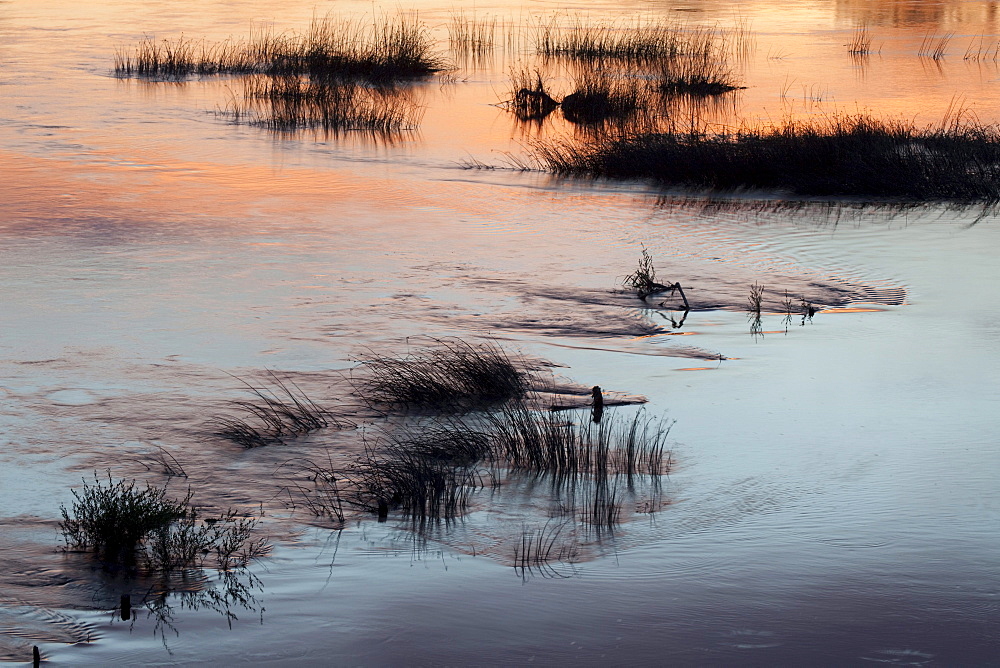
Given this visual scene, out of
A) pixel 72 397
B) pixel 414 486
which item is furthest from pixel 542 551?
pixel 72 397

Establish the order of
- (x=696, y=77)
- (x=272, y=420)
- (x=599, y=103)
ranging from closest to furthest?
(x=272, y=420) < (x=599, y=103) < (x=696, y=77)

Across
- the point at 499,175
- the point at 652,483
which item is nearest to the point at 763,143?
the point at 499,175

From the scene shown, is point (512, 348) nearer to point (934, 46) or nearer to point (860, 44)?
point (860, 44)

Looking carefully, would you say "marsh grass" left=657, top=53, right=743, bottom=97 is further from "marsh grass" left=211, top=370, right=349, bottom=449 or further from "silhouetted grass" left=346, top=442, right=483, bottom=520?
"silhouetted grass" left=346, top=442, right=483, bottom=520

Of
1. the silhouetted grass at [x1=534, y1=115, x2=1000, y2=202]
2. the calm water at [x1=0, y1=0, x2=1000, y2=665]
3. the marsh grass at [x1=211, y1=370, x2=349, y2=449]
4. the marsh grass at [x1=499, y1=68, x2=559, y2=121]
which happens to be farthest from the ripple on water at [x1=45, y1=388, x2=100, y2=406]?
the marsh grass at [x1=499, y1=68, x2=559, y2=121]

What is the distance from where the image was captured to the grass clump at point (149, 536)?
4172 mm

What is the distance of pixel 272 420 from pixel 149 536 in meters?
1.44

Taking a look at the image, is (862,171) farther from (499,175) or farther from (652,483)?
(652,483)

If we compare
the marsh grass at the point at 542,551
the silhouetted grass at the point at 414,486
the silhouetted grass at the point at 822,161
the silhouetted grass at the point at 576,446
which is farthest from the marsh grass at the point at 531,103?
the marsh grass at the point at 542,551

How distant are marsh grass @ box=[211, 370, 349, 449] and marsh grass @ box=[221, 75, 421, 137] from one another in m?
10.1

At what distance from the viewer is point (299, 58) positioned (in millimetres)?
21266

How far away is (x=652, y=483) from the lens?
5023 mm

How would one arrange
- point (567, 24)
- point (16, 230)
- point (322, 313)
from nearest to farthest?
point (322, 313) → point (16, 230) → point (567, 24)

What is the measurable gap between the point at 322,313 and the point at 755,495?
368 cm
